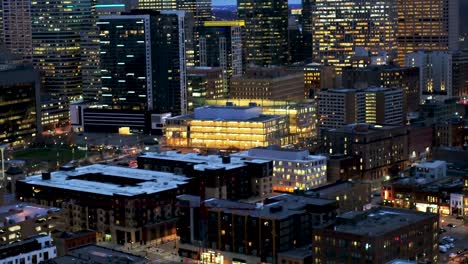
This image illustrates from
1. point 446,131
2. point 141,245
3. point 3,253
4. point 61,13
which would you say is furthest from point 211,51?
point 3,253

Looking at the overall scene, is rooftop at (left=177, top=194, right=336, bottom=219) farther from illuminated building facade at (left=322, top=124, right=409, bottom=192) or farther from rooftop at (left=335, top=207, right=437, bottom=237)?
illuminated building facade at (left=322, top=124, right=409, bottom=192)

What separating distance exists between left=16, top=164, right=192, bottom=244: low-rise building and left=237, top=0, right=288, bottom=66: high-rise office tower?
76.9 m

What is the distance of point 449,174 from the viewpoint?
6531 cm

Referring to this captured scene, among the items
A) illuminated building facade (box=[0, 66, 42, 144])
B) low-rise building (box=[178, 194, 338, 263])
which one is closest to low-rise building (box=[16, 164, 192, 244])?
low-rise building (box=[178, 194, 338, 263])

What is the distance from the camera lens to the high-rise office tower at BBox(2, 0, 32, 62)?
116438mm

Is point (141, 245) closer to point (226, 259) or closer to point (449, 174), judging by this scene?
point (226, 259)

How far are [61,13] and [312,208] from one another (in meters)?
72.5

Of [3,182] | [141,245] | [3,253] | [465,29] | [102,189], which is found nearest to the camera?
[3,253]

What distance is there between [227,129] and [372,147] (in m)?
14.0

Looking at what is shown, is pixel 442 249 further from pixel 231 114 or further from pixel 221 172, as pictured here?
pixel 231 114

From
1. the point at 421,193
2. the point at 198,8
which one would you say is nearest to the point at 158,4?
the point at 198,8

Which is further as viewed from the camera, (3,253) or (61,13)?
(61,13)

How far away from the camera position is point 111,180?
5981 centimetres

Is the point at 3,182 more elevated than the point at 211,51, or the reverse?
the point at 211,51
